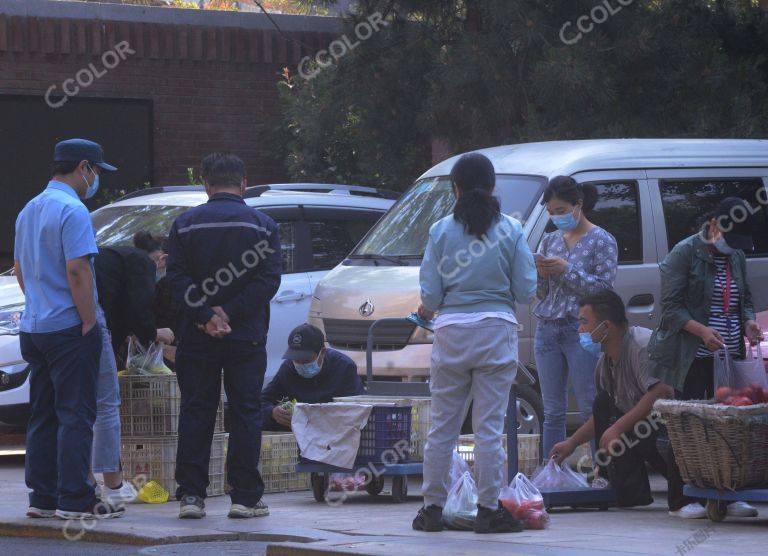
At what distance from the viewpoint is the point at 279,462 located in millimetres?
9734

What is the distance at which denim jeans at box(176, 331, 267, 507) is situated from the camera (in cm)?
801

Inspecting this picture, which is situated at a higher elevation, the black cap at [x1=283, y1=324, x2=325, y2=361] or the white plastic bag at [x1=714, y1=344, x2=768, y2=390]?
the black cap at [x1=283, y1=324, x2=325, y2=361]

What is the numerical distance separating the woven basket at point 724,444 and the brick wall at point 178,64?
35.8 feet

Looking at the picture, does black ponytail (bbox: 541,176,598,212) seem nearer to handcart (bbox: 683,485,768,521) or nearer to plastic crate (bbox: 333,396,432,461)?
plastic crate (bbox: 333,396,432,461)

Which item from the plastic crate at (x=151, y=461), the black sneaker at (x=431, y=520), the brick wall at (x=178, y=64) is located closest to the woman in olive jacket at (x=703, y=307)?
the black sneaker at (x=431, y=520)

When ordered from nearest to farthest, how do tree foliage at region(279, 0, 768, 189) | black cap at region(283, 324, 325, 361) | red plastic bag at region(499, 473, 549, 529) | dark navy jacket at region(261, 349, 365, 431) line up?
1. red plastic bag at region(499, 473, 549, 529)
2. black cap at region(283, 324, 325, 361)
3. dark navy jacket at region(261, 349, 365, 431)
4. tree foliage at region(279, 0, 768, 189)

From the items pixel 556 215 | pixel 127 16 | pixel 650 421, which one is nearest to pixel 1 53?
pixel 127 16

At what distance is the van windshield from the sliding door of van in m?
0.99

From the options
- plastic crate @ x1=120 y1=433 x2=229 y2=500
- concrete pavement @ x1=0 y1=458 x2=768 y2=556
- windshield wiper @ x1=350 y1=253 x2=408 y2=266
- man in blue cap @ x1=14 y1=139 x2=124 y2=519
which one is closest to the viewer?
concrete pavement @ x1=0 y1=458 x2=768 y2=556

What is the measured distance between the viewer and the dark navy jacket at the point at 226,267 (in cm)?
794

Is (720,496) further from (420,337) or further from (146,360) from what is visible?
(146,360)

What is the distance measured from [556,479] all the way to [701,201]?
10.8ft

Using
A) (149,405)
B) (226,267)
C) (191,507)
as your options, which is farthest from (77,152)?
(191,507)

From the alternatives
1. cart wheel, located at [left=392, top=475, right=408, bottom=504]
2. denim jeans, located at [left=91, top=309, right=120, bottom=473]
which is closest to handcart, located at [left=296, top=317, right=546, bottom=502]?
cart wheel, located at [left=392, top=475, right=408, bottom=504]
